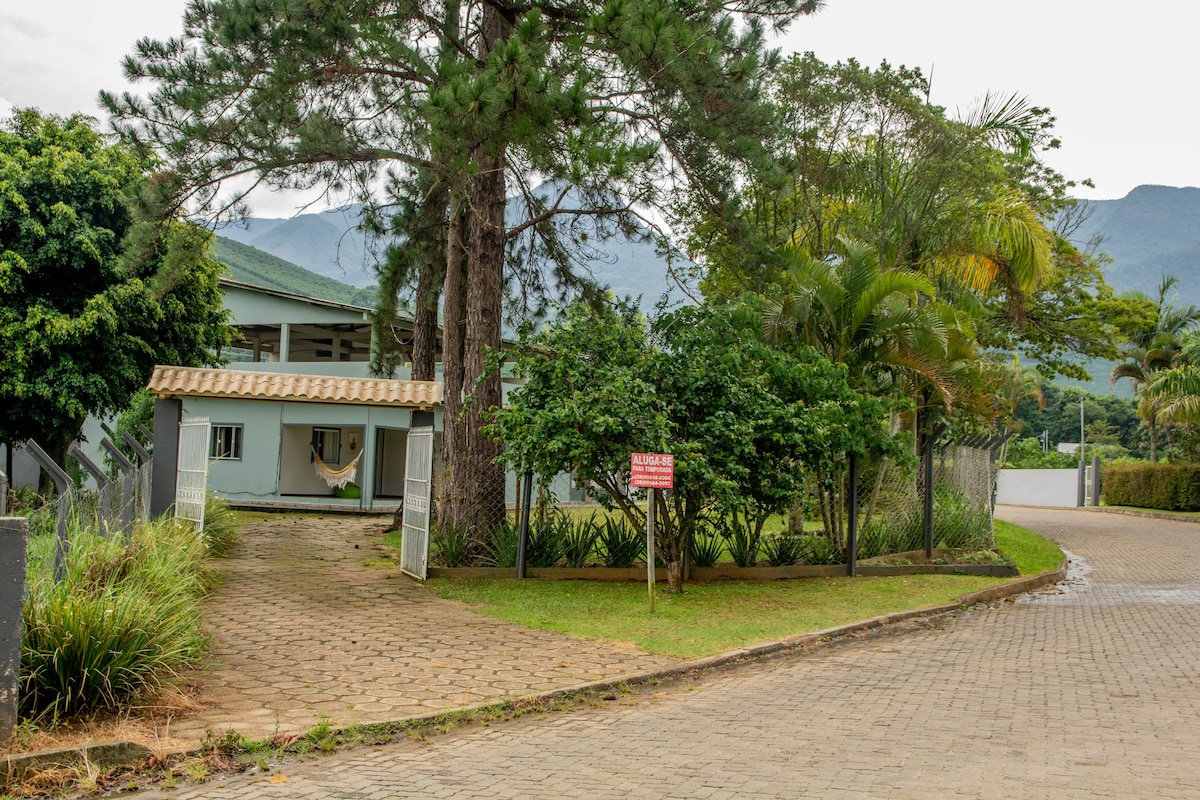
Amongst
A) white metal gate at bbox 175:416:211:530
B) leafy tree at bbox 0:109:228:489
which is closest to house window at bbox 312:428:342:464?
leafy tree at bbox 0:109:228:489

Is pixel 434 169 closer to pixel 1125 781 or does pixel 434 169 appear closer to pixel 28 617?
pixel 28 617

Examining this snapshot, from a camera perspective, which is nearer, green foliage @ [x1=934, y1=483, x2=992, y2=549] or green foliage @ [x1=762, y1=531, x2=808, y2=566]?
green foliage @ [x1=762, y1=531, x2=808, y2=566]

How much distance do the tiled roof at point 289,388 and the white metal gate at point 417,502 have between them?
10.7 feet

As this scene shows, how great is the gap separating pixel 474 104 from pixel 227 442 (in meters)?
16.8

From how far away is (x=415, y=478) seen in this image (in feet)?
40.9

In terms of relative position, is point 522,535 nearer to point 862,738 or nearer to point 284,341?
point 862,738

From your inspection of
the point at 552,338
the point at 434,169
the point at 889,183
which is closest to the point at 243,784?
the point at 552,338

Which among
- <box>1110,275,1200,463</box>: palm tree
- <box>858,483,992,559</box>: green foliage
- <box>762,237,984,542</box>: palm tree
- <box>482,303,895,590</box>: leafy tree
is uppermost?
<box>1110,275,1200,463</box>: palm tree

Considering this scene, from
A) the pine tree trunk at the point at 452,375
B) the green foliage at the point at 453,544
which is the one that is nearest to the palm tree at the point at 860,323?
the pine tree trunk at the point at 452,375

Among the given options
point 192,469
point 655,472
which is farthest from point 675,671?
point 192,469

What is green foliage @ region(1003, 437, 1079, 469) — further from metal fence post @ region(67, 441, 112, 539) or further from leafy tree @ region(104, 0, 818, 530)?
metal fence post @ region(67, 441, 112, 539)

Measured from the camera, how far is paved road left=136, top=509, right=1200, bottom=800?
4.86 m

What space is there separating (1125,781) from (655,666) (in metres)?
3.54

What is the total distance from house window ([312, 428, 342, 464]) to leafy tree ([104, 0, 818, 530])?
1387 cm
